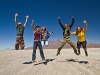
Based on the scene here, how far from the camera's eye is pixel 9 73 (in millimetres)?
7461

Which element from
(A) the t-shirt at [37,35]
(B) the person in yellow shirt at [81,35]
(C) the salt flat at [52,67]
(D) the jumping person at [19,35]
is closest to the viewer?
(C) the salt flat at [52,67]

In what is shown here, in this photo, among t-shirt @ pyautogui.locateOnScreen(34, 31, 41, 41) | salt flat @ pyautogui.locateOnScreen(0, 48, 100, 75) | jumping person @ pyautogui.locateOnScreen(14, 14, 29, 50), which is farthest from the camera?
jumping person @ pyautogui.locateOnScreen(14, 14, 29, 50)

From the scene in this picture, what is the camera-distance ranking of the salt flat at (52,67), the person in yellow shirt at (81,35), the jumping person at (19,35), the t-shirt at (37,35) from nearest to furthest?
the salt flat at (52,67), the t-shirt at (37,35), the person in yellow shirt at (81,35), the jumping person at (19,35)

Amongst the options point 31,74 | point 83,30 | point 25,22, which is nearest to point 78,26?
point 83,30

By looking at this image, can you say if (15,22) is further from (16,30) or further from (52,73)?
(52,73)

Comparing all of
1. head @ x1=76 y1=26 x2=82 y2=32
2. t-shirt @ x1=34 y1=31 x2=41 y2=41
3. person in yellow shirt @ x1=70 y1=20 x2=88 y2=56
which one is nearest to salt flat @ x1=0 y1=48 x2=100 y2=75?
person in yellow shirt @ x1=70 y1=20 x2=88 y2=56

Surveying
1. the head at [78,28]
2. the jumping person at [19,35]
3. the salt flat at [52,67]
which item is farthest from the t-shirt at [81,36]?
the jumping person at [19,35]

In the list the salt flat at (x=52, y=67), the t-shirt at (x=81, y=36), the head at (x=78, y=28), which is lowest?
the salt flat at (x=52, y=67)

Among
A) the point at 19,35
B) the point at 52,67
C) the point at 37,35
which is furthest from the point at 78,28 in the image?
the point at 19,35

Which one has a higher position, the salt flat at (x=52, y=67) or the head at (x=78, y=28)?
the head at (x=78, y=28)

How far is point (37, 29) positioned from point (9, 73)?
362 centimetres

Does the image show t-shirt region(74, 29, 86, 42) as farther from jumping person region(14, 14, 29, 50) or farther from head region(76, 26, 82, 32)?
jumping person region(14, 14, 29, 50)

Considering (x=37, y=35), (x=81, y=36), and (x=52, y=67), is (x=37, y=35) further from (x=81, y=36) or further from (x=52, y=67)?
(x=81, y=36)

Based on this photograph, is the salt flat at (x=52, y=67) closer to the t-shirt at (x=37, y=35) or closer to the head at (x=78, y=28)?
the t-shirt at (x=37, y=35)
